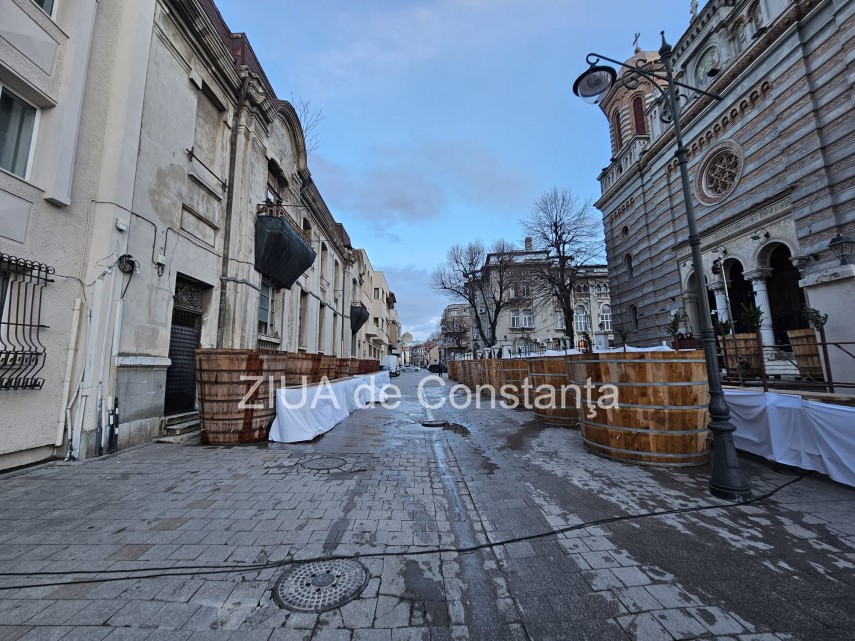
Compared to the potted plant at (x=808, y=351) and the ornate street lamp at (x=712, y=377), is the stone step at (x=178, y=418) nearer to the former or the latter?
the ornate street lamp at (x=712, y=377)

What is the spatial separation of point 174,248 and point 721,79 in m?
23.8

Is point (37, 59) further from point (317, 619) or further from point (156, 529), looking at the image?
point (317, 619)

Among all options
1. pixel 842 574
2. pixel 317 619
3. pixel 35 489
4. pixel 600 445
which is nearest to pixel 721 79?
pixel 600 445

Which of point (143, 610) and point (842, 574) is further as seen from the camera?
point (842, 574)

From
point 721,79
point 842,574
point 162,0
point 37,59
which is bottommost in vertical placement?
point 842,574

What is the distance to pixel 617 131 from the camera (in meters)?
28.9

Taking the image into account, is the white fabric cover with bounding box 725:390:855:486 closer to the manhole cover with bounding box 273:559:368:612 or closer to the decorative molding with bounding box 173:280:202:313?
the manhole cover with bounding box 273:559:368:612

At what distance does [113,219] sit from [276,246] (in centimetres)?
559

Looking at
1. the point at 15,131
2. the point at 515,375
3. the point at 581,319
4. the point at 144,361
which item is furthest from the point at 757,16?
the point at 581,319

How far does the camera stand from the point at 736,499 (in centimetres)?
421

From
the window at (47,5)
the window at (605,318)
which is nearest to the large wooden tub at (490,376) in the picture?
the window at (47,5)

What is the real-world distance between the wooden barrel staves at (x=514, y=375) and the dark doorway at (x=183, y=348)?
1043cm

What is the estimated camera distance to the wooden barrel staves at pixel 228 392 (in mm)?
6785

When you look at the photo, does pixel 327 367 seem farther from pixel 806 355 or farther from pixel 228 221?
pixel 806 355
